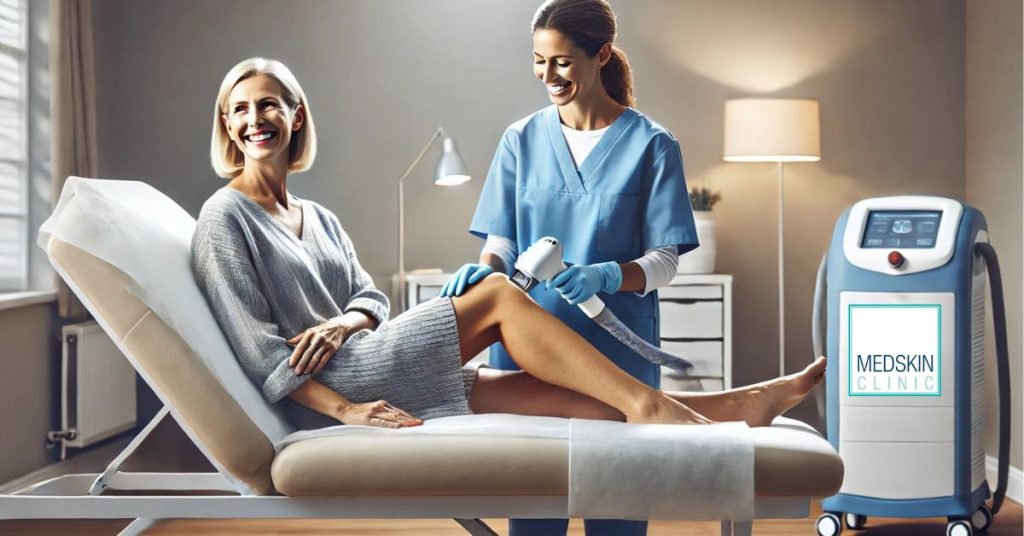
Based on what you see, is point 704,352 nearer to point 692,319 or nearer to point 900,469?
point 692,319

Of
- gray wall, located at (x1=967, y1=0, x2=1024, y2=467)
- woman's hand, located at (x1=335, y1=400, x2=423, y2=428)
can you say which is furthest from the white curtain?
gray wall, located at (x1=967, y1=0, x2=1024, y2=467)

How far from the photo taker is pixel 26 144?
370 cm

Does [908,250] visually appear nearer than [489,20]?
Yes

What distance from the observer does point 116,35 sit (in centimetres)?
441

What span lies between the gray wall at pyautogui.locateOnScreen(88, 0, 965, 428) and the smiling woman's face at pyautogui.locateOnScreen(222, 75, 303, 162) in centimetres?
Result: 240

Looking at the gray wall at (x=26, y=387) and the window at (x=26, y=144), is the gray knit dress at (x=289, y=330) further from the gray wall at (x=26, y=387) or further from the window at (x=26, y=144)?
the window at (x=26, y=144)

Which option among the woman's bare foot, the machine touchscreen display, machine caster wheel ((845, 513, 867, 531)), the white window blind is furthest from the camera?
the white window blind

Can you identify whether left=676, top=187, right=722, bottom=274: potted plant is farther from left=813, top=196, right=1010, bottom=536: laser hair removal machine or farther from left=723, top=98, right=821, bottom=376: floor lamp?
left=813, top=196, right=1010, bottom=536: laser hair removal machine

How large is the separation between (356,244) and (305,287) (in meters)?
2.50

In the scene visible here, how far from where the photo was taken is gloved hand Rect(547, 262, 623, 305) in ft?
6.00

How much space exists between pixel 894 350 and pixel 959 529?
55 cm

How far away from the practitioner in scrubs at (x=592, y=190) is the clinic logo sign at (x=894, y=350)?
49.8 inches

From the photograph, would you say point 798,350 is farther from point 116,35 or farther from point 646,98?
point 116,35


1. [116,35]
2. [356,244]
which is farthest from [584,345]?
[116,35]
